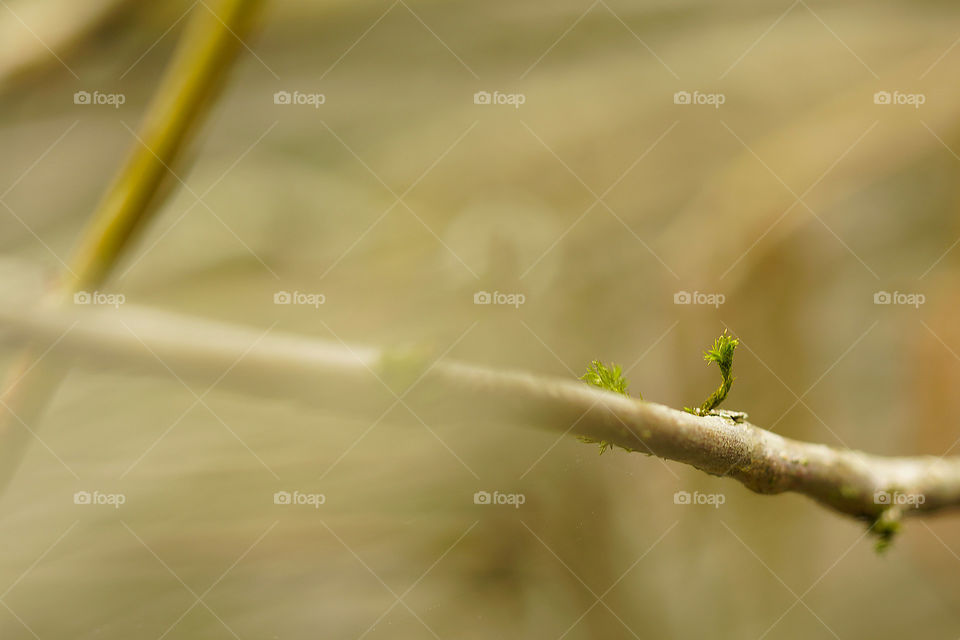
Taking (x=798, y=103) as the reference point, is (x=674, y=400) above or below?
below

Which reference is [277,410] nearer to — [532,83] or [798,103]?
[532,83]

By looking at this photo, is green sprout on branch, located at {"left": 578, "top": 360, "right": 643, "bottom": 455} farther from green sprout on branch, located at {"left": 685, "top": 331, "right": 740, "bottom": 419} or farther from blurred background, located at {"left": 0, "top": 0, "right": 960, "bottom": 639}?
blurred background, located at {"left": 0, "top": 0, "right": 960, "bottom": 639}

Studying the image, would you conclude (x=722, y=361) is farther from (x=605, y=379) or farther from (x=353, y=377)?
(x=353, y=377)

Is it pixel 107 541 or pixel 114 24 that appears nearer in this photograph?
pixel 114 24

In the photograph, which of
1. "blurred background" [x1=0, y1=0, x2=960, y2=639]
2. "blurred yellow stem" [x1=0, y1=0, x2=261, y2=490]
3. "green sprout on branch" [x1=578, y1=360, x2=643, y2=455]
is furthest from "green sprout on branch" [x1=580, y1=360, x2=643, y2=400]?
"blurred background" [x1=0, y1=0, x2=960, y2=639]

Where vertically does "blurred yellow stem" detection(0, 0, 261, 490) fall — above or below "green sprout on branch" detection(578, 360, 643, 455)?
above

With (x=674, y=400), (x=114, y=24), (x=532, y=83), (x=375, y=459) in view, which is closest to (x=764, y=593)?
(x=674, y=400)

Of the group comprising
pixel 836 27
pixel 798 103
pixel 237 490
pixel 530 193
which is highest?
pixel 836 27

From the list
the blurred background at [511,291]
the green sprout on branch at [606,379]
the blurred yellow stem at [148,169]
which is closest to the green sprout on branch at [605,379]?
the green sprout on branch at [606,379]

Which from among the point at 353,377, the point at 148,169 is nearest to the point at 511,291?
the point at 148,169
